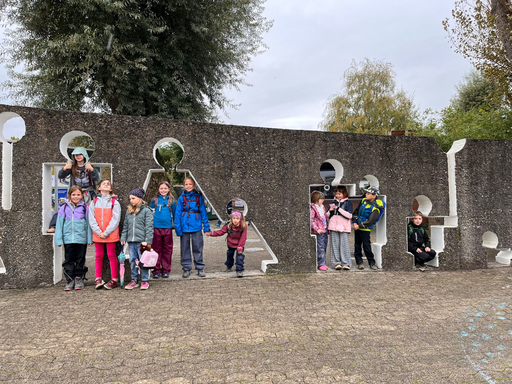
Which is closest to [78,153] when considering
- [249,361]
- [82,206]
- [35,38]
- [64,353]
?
[82,206]

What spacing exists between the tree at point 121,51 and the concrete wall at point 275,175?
4.33m

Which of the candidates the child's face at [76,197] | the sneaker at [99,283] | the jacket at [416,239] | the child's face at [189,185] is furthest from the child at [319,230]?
the child's face at [76,197]

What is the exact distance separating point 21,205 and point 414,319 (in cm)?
563

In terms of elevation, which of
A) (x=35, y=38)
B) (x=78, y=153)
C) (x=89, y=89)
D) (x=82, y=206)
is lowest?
(x=82, y=206)

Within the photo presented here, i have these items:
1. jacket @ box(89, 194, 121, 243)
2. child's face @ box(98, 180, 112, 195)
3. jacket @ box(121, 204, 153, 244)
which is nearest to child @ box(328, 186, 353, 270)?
jacket @ box(121, 204, 153, 244)

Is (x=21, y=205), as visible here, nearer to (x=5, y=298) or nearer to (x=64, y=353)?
(x=5, y=298)

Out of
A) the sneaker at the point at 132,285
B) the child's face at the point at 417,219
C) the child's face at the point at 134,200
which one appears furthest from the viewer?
the child's face at the point at 417,219

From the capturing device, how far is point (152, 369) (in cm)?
282

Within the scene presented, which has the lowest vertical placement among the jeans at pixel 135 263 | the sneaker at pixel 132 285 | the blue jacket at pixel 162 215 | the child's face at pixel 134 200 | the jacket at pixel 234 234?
the sneaker at pixel 132 285

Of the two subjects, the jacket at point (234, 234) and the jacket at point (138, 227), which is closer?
the jacket at point (138, 227)

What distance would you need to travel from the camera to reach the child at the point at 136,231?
16.8 ft

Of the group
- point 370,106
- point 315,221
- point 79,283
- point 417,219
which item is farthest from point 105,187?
point 370,106

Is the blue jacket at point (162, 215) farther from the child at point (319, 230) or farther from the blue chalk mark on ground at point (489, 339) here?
the blue chalk mark on ground at point (489, 339)

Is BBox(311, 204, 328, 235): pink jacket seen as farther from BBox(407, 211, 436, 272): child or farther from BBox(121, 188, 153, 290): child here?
BBox(121, 188, 153, 290): child
